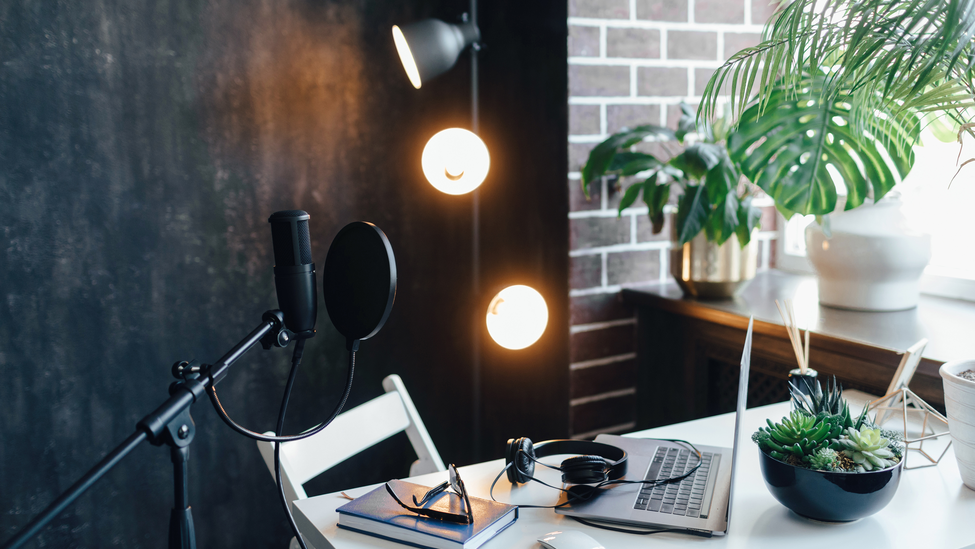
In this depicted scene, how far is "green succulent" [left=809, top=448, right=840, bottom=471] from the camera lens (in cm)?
84

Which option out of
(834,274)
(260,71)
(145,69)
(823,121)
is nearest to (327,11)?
(260,71)

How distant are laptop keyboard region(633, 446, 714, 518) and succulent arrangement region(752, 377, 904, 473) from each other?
0.11 meters

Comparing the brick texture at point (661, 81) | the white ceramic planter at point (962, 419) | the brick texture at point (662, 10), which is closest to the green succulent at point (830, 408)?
the white ceramic planter at point (962, 419)

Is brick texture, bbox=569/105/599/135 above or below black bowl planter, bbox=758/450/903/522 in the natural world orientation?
above

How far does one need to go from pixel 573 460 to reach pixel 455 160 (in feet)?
2.87

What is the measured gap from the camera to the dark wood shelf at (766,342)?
127 cm

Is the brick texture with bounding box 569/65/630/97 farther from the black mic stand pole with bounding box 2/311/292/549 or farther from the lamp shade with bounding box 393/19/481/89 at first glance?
the black mic stand pole with bounding box 2/311/292/549

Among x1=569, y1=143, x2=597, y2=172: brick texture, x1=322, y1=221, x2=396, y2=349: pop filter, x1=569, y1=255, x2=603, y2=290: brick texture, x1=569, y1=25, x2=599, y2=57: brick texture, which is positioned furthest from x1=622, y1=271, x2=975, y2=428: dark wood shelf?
x1=322, y1=221, x2=396, y2=349: pop filter

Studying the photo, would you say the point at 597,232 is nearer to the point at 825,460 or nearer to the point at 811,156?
the point at 811,156

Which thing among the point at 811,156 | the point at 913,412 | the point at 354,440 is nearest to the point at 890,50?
the point at 811,156

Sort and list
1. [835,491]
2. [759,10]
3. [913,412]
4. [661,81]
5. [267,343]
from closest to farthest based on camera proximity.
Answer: [267,343] → [835,491] → [913,412] → [661,81] → [759,10]

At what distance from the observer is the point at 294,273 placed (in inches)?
27.5

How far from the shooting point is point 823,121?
1246 millimetres

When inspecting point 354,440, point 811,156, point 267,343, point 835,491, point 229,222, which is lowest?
point 354,440
